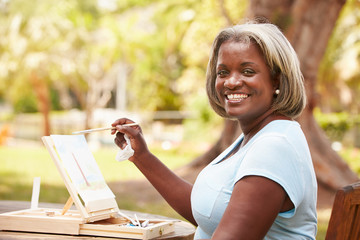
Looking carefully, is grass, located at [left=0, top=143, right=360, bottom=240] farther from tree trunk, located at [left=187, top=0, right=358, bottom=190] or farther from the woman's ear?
the woman's ear

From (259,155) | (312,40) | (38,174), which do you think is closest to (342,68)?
(38,174)

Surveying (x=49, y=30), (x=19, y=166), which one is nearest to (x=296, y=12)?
(x=19, y=166)

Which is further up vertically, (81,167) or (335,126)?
(81,167)

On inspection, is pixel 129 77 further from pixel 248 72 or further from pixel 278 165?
pixel 278 165

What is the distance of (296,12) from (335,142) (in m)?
9.64

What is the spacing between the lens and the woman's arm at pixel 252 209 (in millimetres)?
1620

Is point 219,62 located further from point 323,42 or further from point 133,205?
point 323,42

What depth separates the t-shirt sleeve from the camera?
167 cm

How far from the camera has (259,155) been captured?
171 cm

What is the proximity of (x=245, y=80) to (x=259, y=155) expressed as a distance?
1.16ft

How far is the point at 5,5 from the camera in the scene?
87.2 ft

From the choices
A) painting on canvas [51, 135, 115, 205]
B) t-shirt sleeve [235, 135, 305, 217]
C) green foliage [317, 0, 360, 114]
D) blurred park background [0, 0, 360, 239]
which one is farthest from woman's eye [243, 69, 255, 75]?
green foliage [317, 0, 360, 114]

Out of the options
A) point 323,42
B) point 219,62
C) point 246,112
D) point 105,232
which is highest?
point 323,42

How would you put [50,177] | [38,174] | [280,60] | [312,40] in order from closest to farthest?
1. [280,60]
2. [312,40]
3. [50,177]
4. [38,174]
